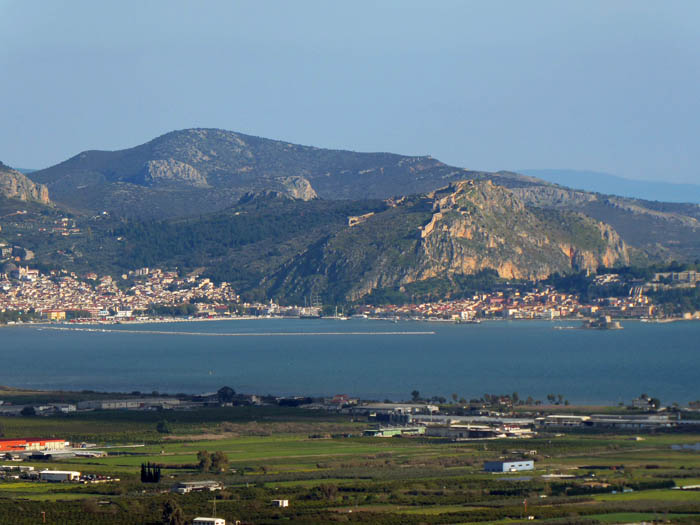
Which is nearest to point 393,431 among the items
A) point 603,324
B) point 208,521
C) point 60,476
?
point 60,476

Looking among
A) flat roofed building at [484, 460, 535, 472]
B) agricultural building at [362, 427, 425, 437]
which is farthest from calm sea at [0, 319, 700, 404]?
flat roofed building at [484, 460, 535, 472]

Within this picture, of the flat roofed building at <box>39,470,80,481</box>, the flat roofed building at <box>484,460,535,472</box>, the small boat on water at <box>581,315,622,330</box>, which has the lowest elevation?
the flat roofed building at <box>39,470,80,481</box>

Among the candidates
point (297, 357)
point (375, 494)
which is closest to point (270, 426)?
point (375, 494)

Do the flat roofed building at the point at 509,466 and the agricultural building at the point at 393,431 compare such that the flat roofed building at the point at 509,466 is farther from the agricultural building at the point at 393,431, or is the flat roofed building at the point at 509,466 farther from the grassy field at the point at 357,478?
the agricultural building at the point at 393,431

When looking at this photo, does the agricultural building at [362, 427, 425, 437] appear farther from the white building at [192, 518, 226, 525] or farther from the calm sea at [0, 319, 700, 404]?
the white building at [192, 518, 226, 525]

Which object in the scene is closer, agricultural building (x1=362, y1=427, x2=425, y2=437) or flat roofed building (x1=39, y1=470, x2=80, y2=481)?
flat roofed building (x1=39, y1=470, x2=80, y2=481)

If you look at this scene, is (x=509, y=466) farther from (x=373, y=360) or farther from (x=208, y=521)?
(x=373, y=360)

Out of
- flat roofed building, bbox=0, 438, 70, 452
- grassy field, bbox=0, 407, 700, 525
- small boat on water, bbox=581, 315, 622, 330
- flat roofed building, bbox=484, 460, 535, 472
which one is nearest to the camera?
grassy field, bbox=0, 407, 700, 525
